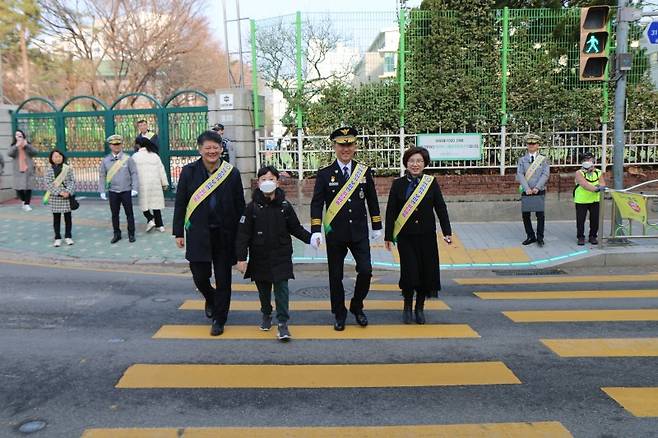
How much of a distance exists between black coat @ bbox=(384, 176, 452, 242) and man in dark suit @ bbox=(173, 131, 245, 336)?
5.35 ft

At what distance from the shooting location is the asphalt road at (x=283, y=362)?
4.03 metres

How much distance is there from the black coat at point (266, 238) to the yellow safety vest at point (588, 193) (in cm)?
668

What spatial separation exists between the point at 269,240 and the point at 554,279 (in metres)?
5.04

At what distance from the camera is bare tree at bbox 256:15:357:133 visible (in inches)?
506

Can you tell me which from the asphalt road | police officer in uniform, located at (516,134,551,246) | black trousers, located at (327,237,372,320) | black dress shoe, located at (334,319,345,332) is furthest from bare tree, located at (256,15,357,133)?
black dress shoe, located at (334,319,345,332)

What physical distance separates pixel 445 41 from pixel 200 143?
8505mm

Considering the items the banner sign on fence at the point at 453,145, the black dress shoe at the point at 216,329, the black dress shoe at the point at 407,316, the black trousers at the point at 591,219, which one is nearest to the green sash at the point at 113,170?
the black dress shoe at the point at 216,329

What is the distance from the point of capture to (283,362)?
5.16 meters

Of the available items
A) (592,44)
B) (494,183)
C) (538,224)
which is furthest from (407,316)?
(494,183)

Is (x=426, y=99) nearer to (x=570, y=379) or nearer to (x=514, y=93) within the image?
(x=514, y=93)

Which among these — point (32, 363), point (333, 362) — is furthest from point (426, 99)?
point (32, 363)

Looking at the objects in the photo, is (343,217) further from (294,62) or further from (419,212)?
(294,62)

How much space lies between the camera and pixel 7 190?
15.9m

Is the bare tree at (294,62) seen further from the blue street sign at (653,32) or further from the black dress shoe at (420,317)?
the black dress shoe at (420,317)
